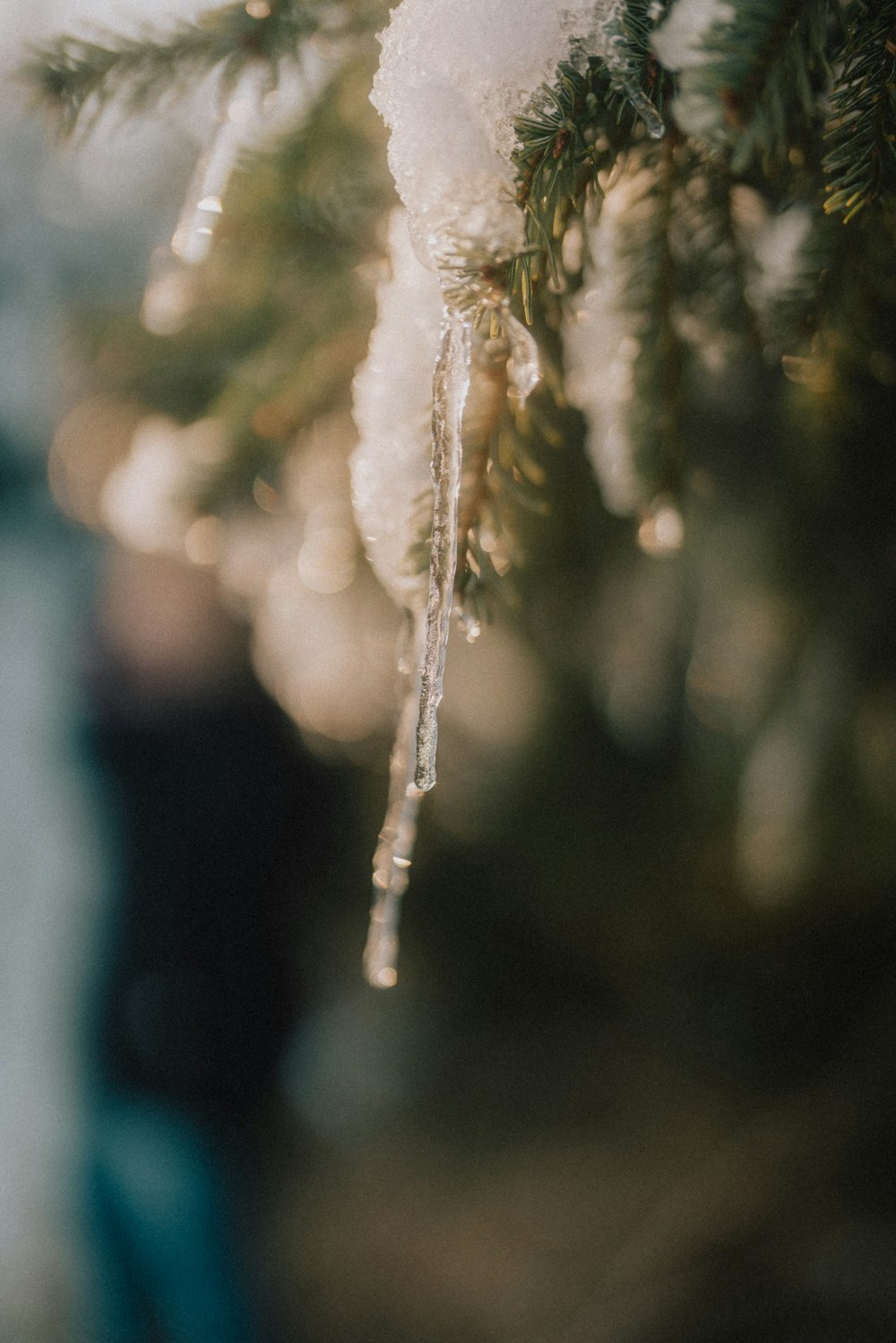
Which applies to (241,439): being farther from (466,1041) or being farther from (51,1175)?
(51,1175)

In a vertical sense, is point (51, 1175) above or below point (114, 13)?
below

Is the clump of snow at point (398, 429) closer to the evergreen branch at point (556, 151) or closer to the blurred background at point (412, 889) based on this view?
the evergreen branch at point (556, 151)

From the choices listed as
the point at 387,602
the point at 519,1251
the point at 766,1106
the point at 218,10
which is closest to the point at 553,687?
the point at 387,602

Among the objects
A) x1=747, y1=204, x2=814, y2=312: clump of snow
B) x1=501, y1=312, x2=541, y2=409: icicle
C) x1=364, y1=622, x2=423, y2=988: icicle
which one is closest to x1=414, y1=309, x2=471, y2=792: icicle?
x1=501, y1=312, x2=541, y2=409: icicle

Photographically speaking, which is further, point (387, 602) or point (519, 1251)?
point (519, 1251)

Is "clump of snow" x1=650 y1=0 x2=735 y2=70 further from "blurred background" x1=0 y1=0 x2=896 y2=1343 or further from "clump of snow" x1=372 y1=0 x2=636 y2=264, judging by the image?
"blurred background" x1=0 y1=0 x2=896 y2=1343

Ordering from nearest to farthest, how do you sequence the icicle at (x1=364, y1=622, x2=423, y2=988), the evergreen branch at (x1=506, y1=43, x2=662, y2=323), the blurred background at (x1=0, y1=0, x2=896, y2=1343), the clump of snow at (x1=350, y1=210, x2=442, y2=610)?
1. the evergreen branch at (x1=506, y1=43, x2=662, y2=323)
2. the clump of snow at (x1=350, y1=210, x2=442, y2=610)
3. the icicle at (x1=364, y1=622, x2=423, y2=988)
4. the blurred background at (x1=0, y1=0, x2=896, y2=1343)

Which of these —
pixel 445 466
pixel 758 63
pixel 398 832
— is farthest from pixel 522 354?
pixel 398 832
